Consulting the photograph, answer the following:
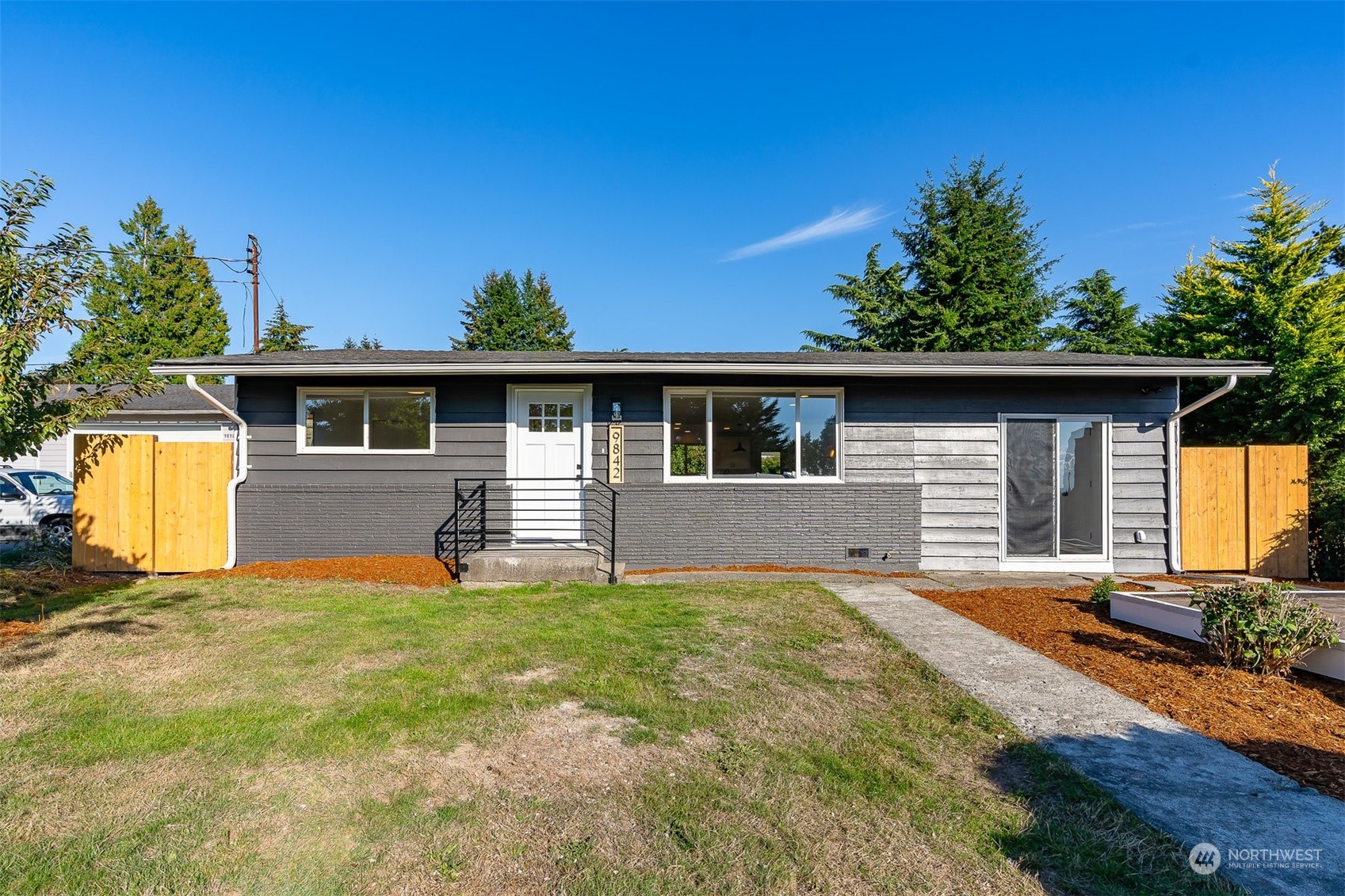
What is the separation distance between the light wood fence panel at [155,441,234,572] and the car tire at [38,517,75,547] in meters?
1.08

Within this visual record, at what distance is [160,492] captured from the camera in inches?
300

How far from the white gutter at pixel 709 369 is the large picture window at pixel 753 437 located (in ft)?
1.79

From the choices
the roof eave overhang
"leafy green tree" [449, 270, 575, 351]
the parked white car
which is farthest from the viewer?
"leafy green tree" [449, 270, 575, 351]

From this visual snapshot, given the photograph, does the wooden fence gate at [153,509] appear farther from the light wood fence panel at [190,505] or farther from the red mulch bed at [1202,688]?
the red mulch bed at [1202,688]

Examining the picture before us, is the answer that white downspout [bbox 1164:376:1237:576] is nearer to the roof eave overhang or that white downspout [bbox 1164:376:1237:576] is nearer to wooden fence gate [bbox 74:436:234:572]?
the roof eave overhang

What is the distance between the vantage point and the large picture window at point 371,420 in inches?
325

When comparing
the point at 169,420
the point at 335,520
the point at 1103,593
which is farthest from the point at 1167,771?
the point at 169,420

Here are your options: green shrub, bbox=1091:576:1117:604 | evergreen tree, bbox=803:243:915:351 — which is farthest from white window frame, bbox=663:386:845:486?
evergreen tree, bbox=803:243:915:351

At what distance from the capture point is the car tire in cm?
849

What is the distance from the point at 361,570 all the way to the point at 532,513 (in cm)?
223

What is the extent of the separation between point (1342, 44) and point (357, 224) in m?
19.4

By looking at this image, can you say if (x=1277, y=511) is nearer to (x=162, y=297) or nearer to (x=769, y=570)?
(x=769, y=570)

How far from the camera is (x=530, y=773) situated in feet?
8.86

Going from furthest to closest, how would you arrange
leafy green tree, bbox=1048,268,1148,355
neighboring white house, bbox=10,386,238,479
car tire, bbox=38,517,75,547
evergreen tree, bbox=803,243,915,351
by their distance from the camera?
evergreen tree, bbox=803,243,915,351
leafy green tree, bbox=1048,268,1148,355
neighboring white house, bbox=10,386,238,479
car tire, bbox=38,517,75,547
